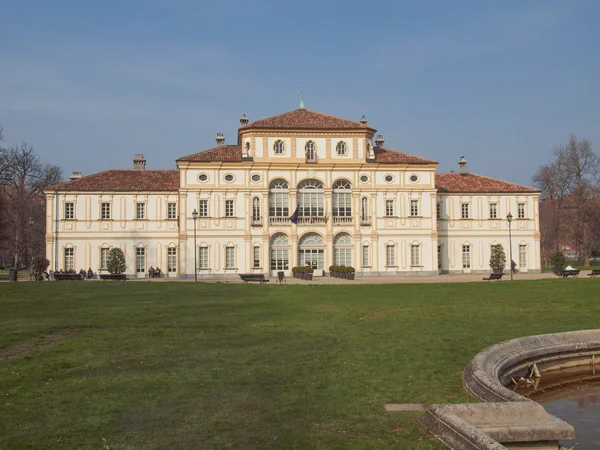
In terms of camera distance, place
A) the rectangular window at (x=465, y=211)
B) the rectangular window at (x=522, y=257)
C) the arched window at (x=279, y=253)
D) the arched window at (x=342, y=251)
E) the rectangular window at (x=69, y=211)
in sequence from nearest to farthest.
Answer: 1. the arched window at (x=279, y=253)
2. the arched window at (x=342, y=251)
3. the rectangular window at (x=69, y=211)
4. the rectangular window at (x=522, y=257)
5. the rectangular window at (x=465, y=211)

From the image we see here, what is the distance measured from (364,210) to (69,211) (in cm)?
2328

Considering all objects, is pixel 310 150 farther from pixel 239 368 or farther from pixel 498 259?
pixel 239 368

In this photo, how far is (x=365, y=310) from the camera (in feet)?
60.6

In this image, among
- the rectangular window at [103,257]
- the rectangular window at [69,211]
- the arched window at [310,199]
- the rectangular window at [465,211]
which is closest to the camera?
the arched window at [310,199]

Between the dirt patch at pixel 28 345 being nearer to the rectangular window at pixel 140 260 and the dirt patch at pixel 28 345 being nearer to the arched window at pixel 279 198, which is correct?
the arched window at pixel 279 198

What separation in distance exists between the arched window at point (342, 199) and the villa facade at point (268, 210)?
0.08 meters

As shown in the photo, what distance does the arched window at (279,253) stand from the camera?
47875mm

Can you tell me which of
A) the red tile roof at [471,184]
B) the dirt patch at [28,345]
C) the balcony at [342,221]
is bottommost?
the dirt patch at [28,345]

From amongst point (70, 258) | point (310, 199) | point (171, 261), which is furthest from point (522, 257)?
point (70, 258)

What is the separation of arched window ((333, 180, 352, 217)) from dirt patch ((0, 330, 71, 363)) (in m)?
36.0

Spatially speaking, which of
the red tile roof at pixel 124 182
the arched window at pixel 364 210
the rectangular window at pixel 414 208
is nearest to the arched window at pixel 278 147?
the arched window at pixel 364 210

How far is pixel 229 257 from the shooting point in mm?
47406

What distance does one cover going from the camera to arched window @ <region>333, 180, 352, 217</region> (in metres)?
48.6

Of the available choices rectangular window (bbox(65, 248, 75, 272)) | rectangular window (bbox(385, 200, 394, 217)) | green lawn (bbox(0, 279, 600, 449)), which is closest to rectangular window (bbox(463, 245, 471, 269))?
rectangular window (bbox(385, 200, 394, 217))
